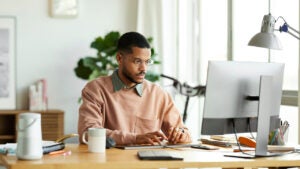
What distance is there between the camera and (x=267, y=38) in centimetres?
306

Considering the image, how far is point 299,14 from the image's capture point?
4.04m

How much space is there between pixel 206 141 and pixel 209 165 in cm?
82

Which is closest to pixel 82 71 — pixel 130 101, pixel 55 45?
pixel 55 45

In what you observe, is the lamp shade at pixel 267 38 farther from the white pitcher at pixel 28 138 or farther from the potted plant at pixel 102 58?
the potted plant at pixel 102 58

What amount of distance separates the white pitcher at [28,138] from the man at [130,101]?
779 millimetres

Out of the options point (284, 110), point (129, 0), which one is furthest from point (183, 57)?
point (284, 110)

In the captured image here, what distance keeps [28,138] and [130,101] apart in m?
1.10

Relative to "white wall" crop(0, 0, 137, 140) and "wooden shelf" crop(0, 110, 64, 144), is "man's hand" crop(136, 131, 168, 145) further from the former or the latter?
"white wall" crop(0, 0, 137, 140)

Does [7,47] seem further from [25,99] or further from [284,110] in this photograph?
[284,110]

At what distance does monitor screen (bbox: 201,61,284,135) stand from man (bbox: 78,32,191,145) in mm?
465

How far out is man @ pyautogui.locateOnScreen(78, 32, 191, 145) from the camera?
3395 millimetres

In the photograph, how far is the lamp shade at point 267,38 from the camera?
3041 mm

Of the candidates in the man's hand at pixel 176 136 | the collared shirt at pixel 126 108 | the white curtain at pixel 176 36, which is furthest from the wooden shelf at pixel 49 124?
the man's hand at pixel 176 136

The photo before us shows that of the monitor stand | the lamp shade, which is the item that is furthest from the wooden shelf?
the monitor stand
